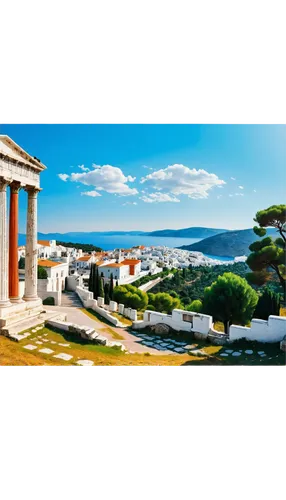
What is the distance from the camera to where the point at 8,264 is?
343cm

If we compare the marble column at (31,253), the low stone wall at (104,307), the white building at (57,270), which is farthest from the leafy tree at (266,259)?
the marble column at (31,253)

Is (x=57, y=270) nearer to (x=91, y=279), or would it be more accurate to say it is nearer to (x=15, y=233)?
(x=91, y=279)

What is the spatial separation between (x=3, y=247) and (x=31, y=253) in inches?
16.7

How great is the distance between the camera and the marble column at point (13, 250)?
138 inches

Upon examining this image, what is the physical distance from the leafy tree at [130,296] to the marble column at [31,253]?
99cm

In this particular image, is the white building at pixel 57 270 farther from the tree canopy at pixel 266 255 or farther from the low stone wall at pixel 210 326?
the tree canopy at pixel 266 255

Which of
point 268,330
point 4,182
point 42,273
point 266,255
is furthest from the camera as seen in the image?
point 42,273

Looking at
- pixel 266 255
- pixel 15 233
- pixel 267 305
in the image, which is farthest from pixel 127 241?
pixel 267 305

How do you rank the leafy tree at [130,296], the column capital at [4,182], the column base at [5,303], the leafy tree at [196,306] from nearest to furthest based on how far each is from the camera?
the column capital at [4,182], the column base at [5,303], the leafy tree at [196,306], the leafy tree at [130,296]

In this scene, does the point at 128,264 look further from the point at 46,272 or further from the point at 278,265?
the point at 278,265

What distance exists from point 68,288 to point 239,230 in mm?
2208

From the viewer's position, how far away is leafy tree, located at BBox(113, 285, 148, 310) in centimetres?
378

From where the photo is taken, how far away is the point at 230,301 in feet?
11.9

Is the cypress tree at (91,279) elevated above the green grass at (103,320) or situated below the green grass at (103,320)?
above
